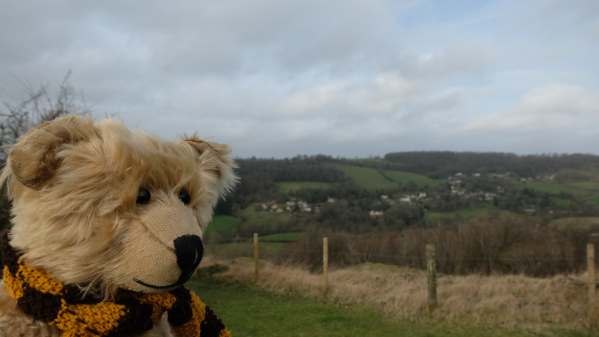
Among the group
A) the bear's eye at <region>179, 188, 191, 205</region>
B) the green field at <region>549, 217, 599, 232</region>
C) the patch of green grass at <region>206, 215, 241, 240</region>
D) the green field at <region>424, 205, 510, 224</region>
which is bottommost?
the green field at <region>424, 205, 510, 224</region>

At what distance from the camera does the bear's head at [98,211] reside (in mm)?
1617

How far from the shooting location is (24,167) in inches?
63.4

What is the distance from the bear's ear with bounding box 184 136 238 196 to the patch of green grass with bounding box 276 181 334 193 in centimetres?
3565

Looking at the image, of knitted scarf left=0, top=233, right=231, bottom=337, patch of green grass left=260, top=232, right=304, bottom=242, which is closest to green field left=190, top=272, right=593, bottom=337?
knitted scarf left=0, top=233, right=231, bottom=337

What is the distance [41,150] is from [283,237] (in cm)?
2479

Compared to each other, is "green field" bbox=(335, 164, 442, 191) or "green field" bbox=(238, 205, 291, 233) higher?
"green field" bbox=(335, 164, 442, 191)

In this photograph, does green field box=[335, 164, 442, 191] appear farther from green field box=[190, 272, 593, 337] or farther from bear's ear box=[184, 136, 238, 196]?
bear's ear box=[184, 136, 238, 196]

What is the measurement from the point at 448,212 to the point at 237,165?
3566cm

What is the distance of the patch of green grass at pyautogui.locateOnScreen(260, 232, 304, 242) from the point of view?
25.3 metres

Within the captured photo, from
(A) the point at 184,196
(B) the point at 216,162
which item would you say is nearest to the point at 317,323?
(B) the point at 216,162

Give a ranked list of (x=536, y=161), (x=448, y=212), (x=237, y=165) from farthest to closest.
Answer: (x=536, y=161)
(x=448, y=212)
(x=237, y=165)

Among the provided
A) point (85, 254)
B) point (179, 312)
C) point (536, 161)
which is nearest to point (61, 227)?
point (85, 254)

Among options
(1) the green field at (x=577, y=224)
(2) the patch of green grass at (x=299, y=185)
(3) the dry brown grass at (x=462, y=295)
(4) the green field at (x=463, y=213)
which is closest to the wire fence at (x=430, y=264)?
(3) the dry brown grass at (x=462, y=295)

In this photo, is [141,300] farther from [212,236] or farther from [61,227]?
[212,236]
